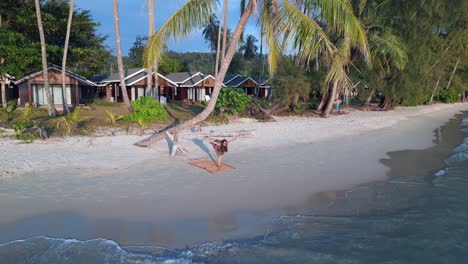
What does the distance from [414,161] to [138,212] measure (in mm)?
9005

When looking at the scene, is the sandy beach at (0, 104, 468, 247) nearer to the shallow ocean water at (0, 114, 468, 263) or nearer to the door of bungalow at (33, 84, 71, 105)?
the shallow ocean water at (0, 114, 468, 263)

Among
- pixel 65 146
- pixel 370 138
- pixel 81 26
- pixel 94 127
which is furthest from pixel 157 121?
pixel 81 26

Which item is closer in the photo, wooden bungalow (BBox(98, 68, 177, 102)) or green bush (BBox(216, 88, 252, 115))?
green bush (BBox(216, 88, 252, 115))

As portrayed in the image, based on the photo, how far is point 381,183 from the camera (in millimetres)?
8234

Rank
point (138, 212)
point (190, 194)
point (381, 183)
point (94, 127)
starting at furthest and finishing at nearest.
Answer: point (94, 127) → point (381, 183) → point (190, 194) → point (138, 212)

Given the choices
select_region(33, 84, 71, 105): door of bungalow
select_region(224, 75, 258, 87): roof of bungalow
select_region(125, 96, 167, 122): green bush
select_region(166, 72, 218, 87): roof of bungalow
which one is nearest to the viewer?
select_region(125, 96, 167, 122): green bush

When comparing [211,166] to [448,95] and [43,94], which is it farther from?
[448,95]

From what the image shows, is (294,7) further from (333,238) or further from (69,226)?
(69,226)

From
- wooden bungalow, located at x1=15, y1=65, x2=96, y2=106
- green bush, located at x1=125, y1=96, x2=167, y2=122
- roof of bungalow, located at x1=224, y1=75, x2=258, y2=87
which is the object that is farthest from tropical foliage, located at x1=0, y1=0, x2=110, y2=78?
roof of bungalow, located at x1=224, y1=75, x2=258, y2=87

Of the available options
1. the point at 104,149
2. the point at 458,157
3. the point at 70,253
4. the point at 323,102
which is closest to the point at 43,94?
the point at 104,149

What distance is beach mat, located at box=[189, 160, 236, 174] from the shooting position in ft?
28.7

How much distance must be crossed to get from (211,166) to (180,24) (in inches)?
153

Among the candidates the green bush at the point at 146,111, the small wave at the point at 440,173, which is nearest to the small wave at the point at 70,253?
the small wave at the point at 440,173

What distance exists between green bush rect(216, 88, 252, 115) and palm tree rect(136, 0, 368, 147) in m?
9.65
